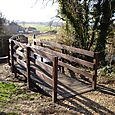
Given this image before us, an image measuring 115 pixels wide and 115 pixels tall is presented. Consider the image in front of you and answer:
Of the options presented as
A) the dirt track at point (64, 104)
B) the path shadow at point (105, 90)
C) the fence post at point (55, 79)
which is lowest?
the dirt track at point (64, 104)

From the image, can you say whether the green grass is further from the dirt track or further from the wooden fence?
the wooden fence

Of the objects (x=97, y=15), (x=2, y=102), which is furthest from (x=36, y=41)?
(x=2, y=102)

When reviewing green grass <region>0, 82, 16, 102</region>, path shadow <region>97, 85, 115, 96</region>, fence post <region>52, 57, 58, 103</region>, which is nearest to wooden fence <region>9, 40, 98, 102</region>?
fence post <region>52, 57, 58, 103</region>

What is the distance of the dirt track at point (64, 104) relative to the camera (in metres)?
5.33

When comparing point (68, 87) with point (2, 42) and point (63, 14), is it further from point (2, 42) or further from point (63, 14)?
point (2, 42)

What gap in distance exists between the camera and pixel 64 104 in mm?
5723

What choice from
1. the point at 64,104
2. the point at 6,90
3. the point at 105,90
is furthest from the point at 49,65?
the point at 105,90

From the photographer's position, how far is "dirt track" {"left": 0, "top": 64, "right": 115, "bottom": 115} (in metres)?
5.33

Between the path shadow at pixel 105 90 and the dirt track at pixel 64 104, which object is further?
the path shadow at pixel 105 90

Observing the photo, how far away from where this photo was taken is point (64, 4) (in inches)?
459

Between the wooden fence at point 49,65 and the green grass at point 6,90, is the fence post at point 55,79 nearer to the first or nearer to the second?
the wooden fence at point 49,65

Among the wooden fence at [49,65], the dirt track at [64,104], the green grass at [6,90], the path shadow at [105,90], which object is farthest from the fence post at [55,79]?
the path shadow at [105,90]

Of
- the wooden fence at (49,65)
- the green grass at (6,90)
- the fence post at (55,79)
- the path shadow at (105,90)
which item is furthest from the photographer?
the path shadow at (105,90)

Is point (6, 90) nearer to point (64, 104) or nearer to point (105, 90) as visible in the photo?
point (64, 104)
